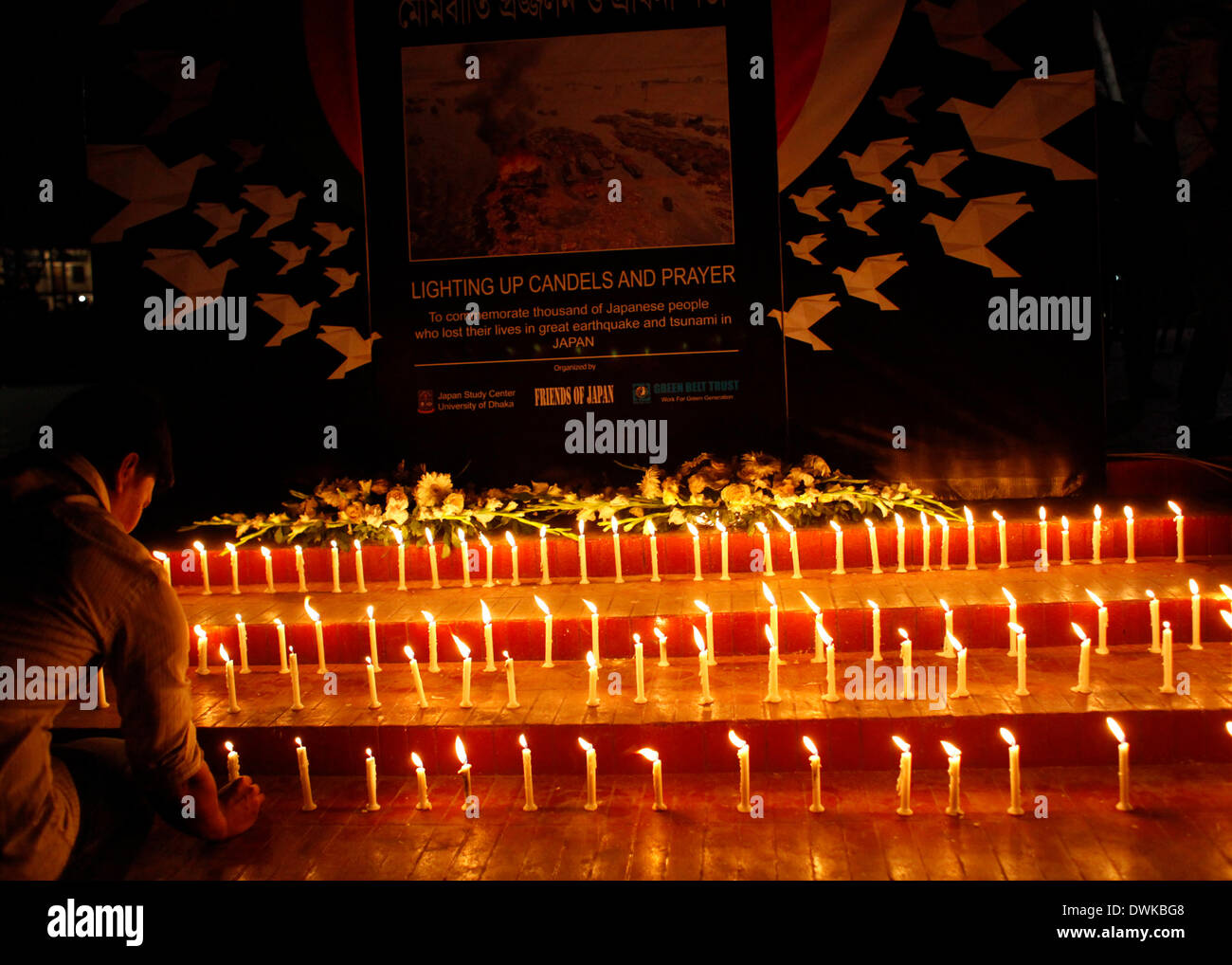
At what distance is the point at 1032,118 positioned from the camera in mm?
5863

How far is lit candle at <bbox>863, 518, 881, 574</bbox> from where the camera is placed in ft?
17.9

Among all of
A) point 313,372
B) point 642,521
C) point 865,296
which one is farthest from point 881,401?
point 313,372

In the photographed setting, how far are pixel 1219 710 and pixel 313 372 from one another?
5066 mm

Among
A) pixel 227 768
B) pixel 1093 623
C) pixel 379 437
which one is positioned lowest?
pixel 227 768

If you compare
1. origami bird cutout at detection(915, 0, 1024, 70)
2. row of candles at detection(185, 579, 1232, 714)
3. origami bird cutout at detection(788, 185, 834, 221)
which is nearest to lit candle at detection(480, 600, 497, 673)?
row of candles at detection(185, 579, 1232, 714)

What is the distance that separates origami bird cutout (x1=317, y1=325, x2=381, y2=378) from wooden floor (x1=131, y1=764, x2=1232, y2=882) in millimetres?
3238

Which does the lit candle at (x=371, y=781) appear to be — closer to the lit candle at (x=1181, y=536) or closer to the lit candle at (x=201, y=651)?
the lit candle at (x=201, y=651)

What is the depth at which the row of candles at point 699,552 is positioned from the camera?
5.40 metres

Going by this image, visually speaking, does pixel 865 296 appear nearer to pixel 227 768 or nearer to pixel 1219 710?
pixel 1219 710

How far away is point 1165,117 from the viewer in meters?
6.70

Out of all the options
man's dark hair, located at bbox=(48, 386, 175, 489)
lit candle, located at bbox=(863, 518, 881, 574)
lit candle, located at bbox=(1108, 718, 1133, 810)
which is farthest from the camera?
lit candle, located at bbox=(863, 518, 881, 574)

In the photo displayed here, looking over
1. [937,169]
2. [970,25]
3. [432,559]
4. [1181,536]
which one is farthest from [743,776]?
[970,25]

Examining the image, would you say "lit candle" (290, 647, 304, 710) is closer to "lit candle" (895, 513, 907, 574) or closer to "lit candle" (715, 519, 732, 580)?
"lit candle" (715, 519, 732, 580)

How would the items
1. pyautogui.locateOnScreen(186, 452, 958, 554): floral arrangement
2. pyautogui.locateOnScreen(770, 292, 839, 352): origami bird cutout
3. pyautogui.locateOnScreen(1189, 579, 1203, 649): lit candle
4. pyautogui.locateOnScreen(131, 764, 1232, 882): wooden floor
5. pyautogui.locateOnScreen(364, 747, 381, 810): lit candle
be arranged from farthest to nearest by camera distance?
pyautogui.locateOnScreen(770, 292, 839, 352): origami bird cutout < pyautogui.locateOnScreen(186, 452, 958, 554): floral arrangement < pyautogui.locateOnScreen(1189, 579, 1203, 649): lit candle < pyautogui.locateOnScreen(364, 747, 381, 810): lit candle < pyautogui.locateOnScreen(131, 764, 1232, 882): wooden floor
